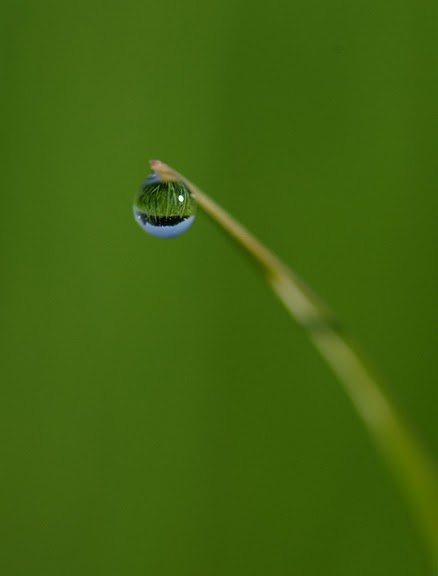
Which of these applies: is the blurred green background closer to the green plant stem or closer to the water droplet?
the water droplet

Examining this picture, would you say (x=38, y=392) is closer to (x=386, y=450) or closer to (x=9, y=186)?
(x=9, y=186)

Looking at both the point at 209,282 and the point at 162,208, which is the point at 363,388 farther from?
the point at 209,282

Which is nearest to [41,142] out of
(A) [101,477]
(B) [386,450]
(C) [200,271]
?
(C) [200,271]

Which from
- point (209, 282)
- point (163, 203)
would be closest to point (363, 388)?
point (163, 203)

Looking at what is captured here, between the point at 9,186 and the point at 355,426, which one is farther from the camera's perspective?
the point at 9,186

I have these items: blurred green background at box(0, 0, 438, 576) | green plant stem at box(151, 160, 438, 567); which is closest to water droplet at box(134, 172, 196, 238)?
green plant stem at box(151, 160, 438, 567)

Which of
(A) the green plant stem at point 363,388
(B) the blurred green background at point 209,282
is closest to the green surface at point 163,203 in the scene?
(A) the green plant stem at point 363,388
